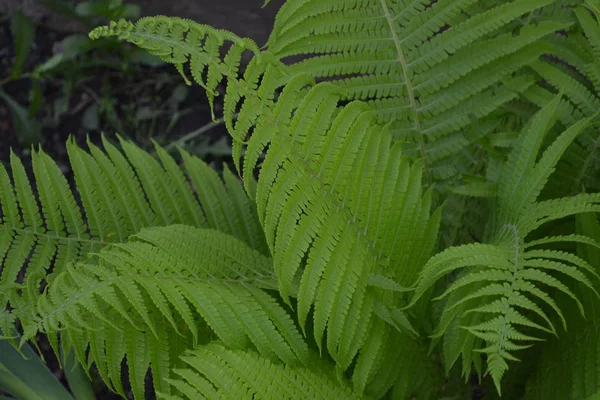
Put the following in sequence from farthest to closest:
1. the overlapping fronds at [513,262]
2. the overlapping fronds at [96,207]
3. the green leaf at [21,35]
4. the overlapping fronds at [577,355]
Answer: the green leaf at [21,35]
the overlapping fronds at [96,207]
the overlapping fronds at [577,355]
the overlapping fronds at [513,262]

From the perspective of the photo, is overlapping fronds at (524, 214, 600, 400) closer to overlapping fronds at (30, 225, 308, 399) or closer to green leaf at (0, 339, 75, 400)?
overlapping fronds at (30, 225, 308, 399)

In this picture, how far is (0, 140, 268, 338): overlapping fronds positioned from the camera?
1041mm

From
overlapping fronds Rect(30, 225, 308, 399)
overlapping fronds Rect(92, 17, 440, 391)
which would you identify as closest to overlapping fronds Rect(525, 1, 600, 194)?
overlapping fronds Rect(92, 17, 440, 391)

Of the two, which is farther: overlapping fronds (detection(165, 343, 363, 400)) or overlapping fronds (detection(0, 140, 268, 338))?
overlapping fronds (detection(0, 140, 268, 338))

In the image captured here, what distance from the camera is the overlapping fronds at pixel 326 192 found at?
834 mm

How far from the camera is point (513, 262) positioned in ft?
2.62

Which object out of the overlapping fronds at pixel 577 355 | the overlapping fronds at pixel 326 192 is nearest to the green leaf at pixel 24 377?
the overlapping fronds at pixel 326 192

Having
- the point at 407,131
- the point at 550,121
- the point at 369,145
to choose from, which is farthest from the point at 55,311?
the point at 550,121

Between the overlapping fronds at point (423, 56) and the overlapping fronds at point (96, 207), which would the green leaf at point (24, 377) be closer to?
the overlapping fronds at point (96, 207)

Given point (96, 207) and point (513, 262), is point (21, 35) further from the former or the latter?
point (513, 262)

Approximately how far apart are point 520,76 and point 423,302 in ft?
1.30

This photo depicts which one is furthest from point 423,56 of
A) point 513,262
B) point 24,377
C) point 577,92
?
point 24,377

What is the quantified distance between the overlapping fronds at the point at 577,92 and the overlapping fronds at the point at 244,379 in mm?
515

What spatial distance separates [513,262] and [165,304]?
443 mm
